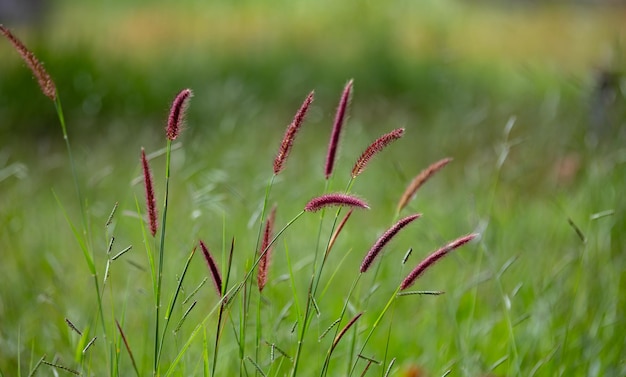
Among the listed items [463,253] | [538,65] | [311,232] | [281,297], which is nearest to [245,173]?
[311,232]

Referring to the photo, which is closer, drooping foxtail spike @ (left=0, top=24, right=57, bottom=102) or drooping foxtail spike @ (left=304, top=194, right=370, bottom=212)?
drooping foxtail spike @ (left=304, top=194, right=370, bottom=212)

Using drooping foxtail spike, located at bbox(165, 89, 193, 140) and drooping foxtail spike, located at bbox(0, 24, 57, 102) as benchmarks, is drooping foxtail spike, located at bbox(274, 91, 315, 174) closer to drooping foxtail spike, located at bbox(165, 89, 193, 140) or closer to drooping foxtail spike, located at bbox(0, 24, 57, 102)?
drooping foxtail spike, located at bbox(165, 89, 193, 140)

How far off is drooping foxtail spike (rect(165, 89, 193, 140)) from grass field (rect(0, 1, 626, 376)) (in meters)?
0.19

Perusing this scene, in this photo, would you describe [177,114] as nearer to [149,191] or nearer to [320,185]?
[149,191]

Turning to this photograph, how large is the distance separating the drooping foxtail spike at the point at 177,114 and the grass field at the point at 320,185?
19cm

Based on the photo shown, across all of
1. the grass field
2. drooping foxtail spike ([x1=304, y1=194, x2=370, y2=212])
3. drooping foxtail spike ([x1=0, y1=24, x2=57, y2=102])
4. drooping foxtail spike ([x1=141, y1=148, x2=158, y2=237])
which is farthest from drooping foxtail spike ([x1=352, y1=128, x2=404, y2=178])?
drooping foxtail spike ([x1=0, y1=24, x2=57, y2=102])

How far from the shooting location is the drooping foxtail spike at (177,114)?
1.29 metres

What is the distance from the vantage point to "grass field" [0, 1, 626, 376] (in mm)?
2135

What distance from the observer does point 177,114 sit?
4.31 feet

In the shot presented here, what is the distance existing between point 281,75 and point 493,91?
1487mm

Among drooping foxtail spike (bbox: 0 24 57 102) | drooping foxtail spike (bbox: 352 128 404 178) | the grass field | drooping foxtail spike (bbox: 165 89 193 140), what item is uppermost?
drooping foxtail spike (bbox: 0 24 57 102)

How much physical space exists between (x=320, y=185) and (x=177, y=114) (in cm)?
248

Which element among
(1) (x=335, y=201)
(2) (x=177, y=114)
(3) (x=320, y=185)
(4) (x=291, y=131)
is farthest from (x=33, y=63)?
(3) (x=320, y=185)

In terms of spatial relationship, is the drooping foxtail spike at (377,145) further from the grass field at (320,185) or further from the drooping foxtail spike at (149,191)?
the drooping foxtail spike at (149,191)
